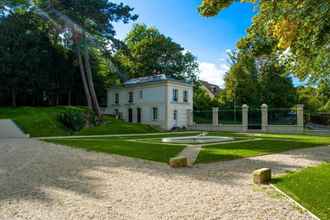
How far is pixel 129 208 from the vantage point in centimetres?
479

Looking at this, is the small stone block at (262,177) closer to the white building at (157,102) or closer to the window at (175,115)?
the white building at (157,102)

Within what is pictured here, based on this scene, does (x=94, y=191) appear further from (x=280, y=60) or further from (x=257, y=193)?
(x=280, y=60)

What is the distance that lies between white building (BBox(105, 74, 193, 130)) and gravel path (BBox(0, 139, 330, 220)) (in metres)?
22.0

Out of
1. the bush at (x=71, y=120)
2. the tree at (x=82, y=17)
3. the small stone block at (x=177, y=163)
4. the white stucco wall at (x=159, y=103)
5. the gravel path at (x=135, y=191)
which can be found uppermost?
the tree at (x=82, y=17)

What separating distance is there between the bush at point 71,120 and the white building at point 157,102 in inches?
338

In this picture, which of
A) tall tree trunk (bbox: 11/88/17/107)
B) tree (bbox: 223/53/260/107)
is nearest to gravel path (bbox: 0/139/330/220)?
tall tree trunk (bbox: 11/88/17/107)

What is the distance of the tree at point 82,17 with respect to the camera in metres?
25.3

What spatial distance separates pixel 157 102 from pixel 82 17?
428 inches

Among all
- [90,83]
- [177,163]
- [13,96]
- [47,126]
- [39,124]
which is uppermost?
[90,83]

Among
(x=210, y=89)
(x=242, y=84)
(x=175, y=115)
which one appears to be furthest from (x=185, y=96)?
(x=210, y=89)

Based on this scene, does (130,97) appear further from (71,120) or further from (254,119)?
(254,119)

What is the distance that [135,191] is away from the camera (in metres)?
5.86

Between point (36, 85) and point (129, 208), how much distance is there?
32152mm

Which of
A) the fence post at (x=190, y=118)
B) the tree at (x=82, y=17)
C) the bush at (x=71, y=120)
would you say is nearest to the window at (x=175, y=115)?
the fence post at (x=190, y=118)
